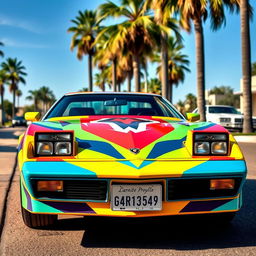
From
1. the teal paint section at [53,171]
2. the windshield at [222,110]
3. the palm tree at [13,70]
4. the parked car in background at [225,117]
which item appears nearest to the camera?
the teal paint section at [53,171]

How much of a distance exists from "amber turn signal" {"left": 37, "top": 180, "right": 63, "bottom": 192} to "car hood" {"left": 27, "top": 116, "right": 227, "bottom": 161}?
0.25 m

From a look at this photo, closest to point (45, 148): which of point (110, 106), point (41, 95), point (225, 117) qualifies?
point (110, 106)

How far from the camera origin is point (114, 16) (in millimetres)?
24578

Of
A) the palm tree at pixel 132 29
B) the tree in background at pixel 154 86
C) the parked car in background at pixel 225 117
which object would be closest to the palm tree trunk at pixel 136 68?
the palm tree at pixel 132 29

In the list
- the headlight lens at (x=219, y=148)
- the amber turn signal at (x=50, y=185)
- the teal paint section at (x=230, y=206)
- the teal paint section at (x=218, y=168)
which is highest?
the headlight lens at (x=219, y=148)

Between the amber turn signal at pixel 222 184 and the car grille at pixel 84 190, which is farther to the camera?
the amber turn signal at pixel 222 184

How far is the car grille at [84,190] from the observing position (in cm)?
293

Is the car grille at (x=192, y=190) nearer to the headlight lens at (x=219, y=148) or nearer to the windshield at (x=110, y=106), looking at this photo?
the headlight lens at (x=219, y=148)

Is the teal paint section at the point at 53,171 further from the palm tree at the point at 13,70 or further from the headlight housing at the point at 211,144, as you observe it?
the palm tree at the point at 13,70

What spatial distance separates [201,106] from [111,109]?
13.7 metres

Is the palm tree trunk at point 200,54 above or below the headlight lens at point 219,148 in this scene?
above

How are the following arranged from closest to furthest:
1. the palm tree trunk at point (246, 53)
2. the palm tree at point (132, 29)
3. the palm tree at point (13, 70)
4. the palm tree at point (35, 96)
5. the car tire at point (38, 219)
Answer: the car tire at point (38, 219), the palm tree trunk at point (246, 53), the palm tree at point (132, 29), the palm tree at point (13, 70), the palm tree at point (35, 96)

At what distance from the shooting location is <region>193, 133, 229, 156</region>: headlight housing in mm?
3207

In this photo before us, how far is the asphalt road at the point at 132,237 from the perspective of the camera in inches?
119
